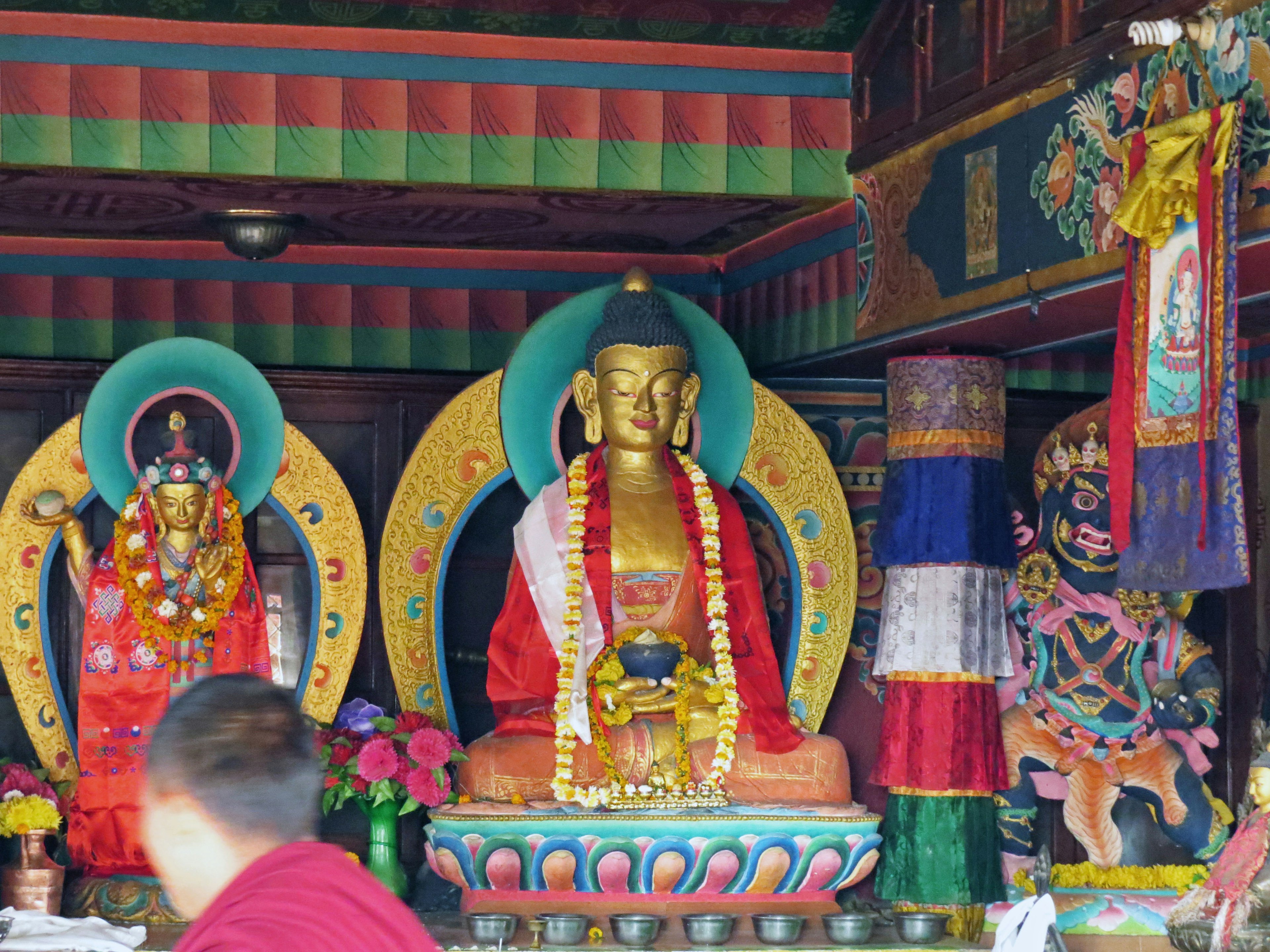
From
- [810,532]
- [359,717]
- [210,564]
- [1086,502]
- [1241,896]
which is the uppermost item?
[1086,502]

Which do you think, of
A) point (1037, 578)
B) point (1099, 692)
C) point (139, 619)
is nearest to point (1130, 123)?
point (1037, 578)

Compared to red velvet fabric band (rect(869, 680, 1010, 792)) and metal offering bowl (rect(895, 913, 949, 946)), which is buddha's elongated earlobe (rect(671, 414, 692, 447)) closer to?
red velvet fabric band (rect(869, 680, 1010, 792))

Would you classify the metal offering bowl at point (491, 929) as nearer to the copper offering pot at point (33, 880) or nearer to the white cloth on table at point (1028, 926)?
the copper offering pot at point (33, 880)

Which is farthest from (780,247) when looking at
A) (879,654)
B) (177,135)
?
(177,135)

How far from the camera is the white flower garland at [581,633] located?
6.16 meters

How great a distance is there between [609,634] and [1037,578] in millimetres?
1484

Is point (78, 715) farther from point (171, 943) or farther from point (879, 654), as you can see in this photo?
point (879, 654)

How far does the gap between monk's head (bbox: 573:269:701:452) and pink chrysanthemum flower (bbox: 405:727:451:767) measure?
1.21m

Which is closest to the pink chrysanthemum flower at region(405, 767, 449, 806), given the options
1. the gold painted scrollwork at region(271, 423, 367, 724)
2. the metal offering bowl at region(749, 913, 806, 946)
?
the gold painted scrollwork at region(271, 423, 367, 724)

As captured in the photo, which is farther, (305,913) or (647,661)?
(647,661)

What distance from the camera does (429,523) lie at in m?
6.60

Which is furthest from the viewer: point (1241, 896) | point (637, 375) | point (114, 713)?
point (637, 375)

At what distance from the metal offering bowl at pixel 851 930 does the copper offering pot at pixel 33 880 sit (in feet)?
8.09

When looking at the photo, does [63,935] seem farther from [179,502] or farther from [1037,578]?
[1037,578]
